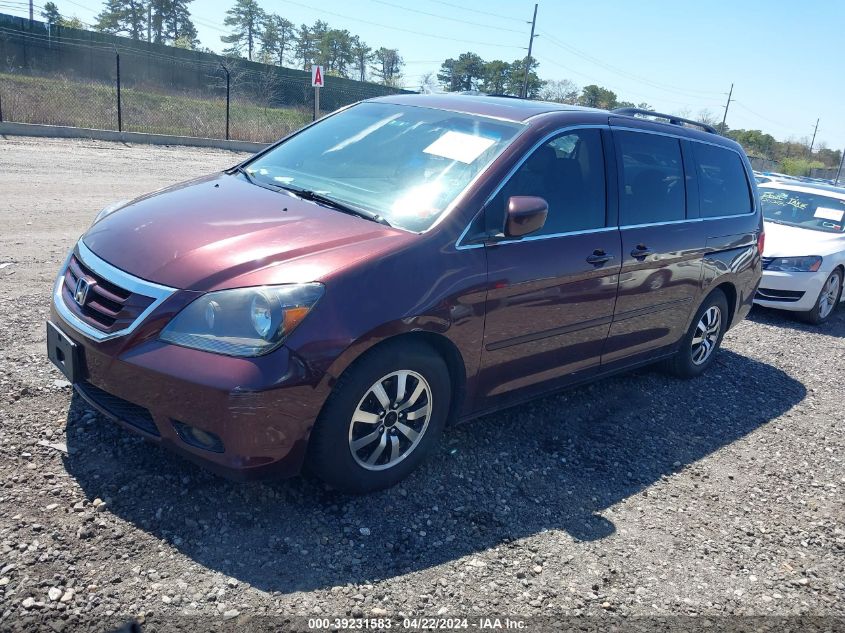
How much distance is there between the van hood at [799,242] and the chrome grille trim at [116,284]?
301 inches

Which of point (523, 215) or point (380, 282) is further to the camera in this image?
point (523, 215)

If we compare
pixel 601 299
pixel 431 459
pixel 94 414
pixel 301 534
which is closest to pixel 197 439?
pixel 301 534

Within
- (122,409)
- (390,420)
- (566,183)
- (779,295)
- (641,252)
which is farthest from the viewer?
(779,295)

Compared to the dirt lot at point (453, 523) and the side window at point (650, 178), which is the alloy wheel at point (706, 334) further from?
the side window at point (650, 178)

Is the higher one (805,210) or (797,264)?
(805,210)

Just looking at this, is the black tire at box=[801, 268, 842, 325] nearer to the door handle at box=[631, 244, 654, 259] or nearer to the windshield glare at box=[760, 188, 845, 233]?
the windshield glare at box=[760, 188, 845, 233]

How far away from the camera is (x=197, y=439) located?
9.86 feet

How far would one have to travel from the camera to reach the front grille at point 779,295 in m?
8.35

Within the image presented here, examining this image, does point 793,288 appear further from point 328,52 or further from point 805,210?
point 328,52

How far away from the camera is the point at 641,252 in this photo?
4.65 m

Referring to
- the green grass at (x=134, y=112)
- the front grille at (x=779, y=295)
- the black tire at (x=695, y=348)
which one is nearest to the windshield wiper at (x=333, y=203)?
the black tire at (x=695, y=348)

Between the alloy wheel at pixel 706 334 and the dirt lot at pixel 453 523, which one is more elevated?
the alloy wheel at pixel 706 334

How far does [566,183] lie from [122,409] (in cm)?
274

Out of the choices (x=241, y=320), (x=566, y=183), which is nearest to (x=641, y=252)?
(x=566, y=183)
